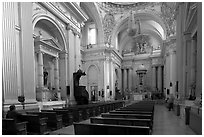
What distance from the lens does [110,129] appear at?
3.59m

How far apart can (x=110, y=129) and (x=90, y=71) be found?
18071mm

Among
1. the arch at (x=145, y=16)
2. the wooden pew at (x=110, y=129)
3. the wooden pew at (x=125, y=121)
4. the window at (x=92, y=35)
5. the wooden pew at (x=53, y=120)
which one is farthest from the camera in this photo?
the window at (x=92, y=35)

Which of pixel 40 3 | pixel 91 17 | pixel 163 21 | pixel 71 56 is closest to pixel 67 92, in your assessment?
pixel 71 56

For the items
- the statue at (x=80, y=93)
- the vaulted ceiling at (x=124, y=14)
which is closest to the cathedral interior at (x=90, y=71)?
the statue at (x=80, y=93)

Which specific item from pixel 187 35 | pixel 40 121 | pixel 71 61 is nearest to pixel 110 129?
pixel 40 121

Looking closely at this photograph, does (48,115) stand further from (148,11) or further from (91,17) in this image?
(148,11)

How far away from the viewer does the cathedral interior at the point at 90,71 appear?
5176 mm

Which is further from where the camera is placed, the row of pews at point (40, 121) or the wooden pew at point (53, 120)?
the wooden pew at point (53, 120)

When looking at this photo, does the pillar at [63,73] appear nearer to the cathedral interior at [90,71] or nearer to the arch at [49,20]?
the cathedral interior at [90,71]

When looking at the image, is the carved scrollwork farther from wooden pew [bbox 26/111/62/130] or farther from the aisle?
wooden pew [bbox 26/111/62/130]

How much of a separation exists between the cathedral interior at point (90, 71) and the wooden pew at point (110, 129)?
0.02 meters

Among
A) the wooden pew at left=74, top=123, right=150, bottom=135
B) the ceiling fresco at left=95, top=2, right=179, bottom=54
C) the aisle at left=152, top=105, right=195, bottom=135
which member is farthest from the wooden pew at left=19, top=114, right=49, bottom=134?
the ceiling fresco at left=95, top=2, right=179, bottom=54

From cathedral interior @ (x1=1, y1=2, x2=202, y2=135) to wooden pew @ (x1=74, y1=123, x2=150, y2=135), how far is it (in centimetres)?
2

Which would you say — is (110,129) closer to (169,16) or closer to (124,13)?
(169,16)
